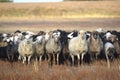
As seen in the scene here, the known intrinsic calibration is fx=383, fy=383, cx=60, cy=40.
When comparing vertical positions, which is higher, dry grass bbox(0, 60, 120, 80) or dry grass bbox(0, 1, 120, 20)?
dry grass bbox(0, 1, 120, 20)

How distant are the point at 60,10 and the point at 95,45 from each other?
1.51 m

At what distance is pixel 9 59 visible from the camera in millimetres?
7500

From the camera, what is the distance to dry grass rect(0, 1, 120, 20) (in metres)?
6.19

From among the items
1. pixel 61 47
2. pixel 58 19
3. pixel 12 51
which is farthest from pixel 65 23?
pixel 12 51

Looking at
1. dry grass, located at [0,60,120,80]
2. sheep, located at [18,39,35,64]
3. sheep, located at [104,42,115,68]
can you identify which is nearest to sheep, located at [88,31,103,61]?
sheep, located at [104,42,115,68]

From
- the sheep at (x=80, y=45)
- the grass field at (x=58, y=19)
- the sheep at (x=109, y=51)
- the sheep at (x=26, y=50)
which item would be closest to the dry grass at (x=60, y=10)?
the grass field at (x=58, y=19)

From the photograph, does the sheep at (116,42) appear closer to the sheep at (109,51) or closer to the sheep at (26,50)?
the sheep at (109,51)

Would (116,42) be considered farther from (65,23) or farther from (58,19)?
(58,19)

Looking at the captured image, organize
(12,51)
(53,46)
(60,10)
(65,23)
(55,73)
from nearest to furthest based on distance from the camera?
(55,73) < (60,10) < (65,23) < (53,46) < (12,51)

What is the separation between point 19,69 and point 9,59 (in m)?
1.09

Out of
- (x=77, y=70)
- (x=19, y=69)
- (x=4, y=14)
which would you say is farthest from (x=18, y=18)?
(x=77, y=70)

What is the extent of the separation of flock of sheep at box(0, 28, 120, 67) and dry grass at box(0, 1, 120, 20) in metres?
0.96

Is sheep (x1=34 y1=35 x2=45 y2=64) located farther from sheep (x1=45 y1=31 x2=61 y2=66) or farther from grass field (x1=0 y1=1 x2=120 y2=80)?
grass field (x1=0 y1=1 x2=120 y2=80)

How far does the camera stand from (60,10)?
643cm
